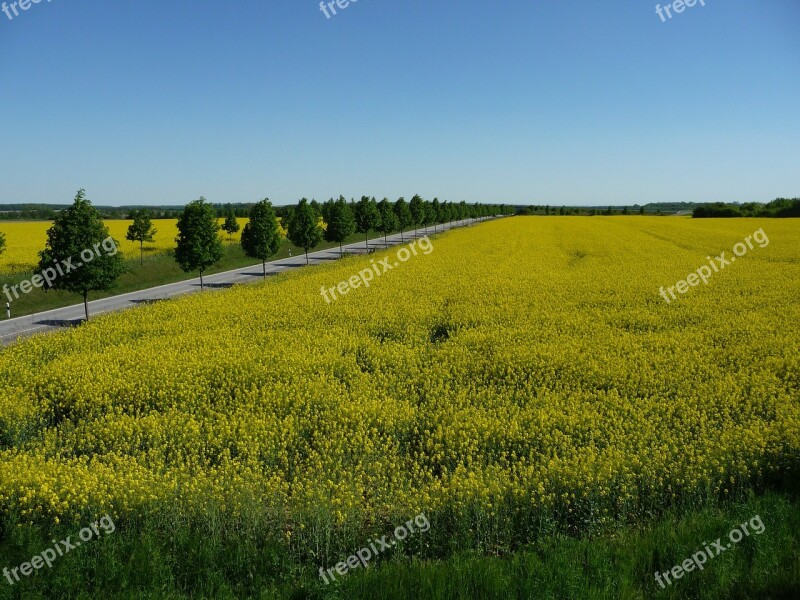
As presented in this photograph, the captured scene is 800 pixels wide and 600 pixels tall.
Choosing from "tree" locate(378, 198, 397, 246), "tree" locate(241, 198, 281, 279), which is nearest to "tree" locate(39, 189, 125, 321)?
"tree" locate(241, 198, 281, 279)

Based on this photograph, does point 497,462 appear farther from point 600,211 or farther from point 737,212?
point 600,211

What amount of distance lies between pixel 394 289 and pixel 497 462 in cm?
1780

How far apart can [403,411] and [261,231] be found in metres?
32.1

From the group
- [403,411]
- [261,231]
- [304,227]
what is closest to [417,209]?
[304,227]

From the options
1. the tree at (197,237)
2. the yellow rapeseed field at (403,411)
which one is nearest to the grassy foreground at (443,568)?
the yellow rapeseed field at (403,411)

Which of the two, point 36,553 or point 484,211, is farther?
point 484,211

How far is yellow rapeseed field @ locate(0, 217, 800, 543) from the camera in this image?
8367 millimetres

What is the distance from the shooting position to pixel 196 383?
1327cm

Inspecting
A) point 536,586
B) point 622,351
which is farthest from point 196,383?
point 622,351

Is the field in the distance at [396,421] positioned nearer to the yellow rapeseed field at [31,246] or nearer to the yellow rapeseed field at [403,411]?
the yellow rapeseed field at [403,411]

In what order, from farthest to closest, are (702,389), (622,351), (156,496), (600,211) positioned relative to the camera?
(600,211) < (622,351) < (702,389) < (156,496)

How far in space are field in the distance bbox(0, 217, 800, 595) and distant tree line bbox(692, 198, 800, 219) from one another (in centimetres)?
10071

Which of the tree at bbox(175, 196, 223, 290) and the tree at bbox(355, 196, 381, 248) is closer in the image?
the tree at bbox(175, 196, 223, 290)

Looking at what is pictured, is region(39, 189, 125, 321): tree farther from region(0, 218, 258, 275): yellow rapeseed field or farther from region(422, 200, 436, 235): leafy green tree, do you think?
region(422, 200, 436, 235): leafy green tree
